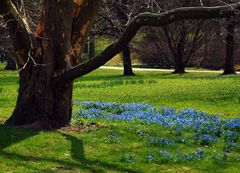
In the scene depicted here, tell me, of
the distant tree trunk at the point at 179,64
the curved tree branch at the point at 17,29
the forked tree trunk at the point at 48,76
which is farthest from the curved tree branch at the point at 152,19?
the distant tree trunk at the point at 179,64

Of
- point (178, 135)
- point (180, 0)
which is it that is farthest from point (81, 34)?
point (180, 0)

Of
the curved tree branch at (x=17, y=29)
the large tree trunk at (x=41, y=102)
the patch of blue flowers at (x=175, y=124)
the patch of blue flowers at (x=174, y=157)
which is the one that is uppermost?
the curved tree branch at (x=17, y=29)

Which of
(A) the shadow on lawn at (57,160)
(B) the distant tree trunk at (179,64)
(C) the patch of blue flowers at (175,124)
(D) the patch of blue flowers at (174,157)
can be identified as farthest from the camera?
(B) the distant tree trunk at (179,64)

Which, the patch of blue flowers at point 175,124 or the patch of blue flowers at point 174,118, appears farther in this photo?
the patch of blue flowers at point 174,118

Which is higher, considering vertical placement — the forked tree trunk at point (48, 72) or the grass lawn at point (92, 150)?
the forked tree trunk at point (48, 72)

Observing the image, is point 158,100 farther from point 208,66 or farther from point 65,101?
point 208,66

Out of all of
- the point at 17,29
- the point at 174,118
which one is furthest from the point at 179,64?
the point at 17,29

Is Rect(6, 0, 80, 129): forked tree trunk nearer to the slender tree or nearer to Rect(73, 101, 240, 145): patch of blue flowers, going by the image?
the slender tree

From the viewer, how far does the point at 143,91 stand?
64.4 feet

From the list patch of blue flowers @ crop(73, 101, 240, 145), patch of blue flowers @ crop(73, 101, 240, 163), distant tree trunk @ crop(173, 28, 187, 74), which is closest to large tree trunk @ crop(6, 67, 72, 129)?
patch of blue flowers @ crop(73, 101, 240, 163)

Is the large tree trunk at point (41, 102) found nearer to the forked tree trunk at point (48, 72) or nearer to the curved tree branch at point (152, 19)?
the forked tree trunk at point (48, 72)

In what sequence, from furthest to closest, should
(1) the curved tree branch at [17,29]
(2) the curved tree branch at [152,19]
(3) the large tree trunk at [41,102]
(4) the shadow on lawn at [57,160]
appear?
1. (3) the large tree trunk at [41,102]
2. (1) the curved tree branch at [17,29]
3. (2) the curved tree branch at [152,19]
4. (4) the shadow on lawn at [57,160]

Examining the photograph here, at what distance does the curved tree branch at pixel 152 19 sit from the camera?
27.1 feet

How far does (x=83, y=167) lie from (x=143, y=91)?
12.4 meters
